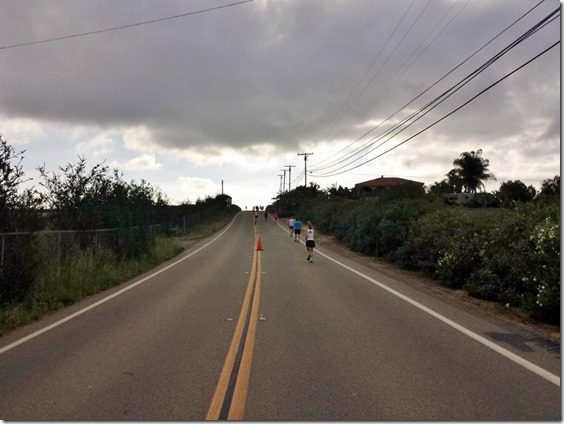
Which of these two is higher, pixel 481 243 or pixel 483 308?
pixel 481 243

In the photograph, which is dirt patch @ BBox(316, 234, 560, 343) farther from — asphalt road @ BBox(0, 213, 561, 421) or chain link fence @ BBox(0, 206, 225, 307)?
chain link fence @ BBox(0, 206, 225, 307)

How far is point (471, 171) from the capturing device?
9962 centimetres

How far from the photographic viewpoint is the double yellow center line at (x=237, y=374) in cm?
515

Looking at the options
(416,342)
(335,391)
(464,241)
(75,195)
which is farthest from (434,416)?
(75,195)

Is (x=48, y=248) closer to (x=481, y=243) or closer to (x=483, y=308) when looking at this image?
(x=483, y=308)

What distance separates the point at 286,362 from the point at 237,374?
78cm

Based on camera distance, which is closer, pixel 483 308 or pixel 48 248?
pixel 483 308

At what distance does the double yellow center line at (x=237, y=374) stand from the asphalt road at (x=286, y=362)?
0.18ft

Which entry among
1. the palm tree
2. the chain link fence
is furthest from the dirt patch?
the palm tree

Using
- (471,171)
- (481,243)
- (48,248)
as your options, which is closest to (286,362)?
(481,243)

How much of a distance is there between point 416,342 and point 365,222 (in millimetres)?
22366

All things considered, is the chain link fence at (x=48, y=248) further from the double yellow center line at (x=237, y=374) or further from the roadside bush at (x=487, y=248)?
the roadside bush at (x=487, y=248)

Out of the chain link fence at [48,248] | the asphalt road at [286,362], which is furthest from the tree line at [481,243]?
the chain link fence at [48,248]

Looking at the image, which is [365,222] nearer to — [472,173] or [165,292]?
[165,292]
